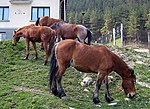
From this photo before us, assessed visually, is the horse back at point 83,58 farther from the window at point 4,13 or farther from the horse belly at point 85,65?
the window at point 4,13

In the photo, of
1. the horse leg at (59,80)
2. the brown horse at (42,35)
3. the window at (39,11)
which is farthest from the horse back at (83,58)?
the window at (39,11)

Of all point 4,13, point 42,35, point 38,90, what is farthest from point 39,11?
point 38,90

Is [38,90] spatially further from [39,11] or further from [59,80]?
[39,11]

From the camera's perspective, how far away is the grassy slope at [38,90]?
22.1 feet

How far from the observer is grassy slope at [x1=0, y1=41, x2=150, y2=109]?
675 centimetres

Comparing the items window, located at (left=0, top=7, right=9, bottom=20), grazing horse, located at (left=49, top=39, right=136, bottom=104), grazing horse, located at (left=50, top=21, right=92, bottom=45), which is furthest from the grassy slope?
window, located at (left=0, top=7, right=9, bottom=20)

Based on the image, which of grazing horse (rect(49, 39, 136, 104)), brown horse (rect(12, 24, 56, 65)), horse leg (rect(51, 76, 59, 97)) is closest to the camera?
grazing horse (rect(49, 39, 136, 104))

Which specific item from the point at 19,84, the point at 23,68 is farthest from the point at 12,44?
the point at 19,84

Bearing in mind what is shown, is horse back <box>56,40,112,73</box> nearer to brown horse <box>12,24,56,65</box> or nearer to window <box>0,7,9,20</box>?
brown horse <box>12,24,56,65</box>

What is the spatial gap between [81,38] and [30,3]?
14.3 meters

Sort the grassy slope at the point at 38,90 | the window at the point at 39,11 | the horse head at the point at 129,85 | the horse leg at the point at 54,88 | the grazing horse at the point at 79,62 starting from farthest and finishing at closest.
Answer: the window at the point at 39,11, the horse head at the point at 129,85, the horse leg at the point at 54,88, the grazing horse at the point at 79,62, the grassy slope at the point at 38,90

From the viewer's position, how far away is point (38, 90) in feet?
26.0

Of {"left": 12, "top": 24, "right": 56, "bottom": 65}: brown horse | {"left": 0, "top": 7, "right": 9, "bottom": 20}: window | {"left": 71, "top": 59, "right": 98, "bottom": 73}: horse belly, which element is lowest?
{"left": 71, "top": 59, "right": 98, "bottom": 73}: horse belly

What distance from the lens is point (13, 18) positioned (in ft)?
78.7
